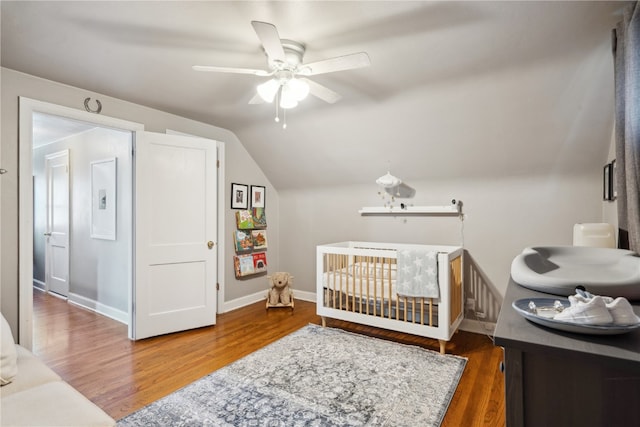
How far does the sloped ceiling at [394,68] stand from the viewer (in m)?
1.72

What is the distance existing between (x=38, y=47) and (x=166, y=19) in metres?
0.99

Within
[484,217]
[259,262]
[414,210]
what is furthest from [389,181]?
[259,262]

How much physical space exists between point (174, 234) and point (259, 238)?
1259mm

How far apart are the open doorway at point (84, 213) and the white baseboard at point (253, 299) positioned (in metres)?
1.07

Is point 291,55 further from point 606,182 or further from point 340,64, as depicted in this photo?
point 606,182

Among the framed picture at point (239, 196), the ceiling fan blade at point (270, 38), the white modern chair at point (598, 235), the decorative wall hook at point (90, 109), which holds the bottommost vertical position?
the white modern chair at point (598, 235)

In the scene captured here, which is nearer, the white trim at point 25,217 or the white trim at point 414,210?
the white trim at point 25,217

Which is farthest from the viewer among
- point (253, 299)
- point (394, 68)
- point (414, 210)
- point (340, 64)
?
point (253, 299)

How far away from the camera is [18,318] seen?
239 cm

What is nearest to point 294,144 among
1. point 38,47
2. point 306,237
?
point 306,237

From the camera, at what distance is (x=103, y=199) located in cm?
375

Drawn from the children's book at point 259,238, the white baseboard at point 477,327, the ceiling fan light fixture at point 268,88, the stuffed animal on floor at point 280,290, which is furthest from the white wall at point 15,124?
the white baseboard at point 477,327

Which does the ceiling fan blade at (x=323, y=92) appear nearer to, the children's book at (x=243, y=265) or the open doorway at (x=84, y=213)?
the open doorway at (x=84, y=213)

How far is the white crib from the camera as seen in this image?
2664 millimetres
